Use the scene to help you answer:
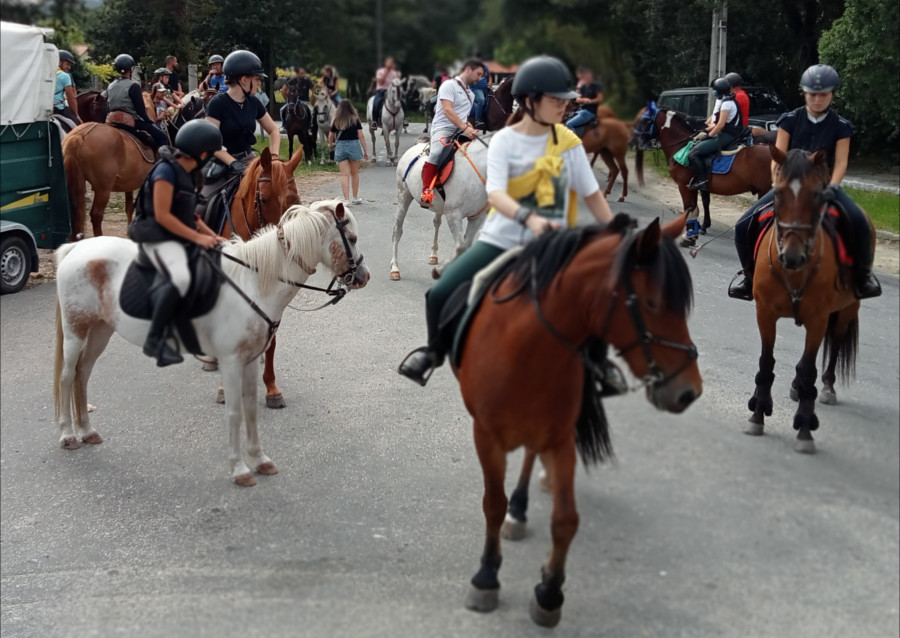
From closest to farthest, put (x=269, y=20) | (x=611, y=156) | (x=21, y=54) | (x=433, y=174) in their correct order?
1. (x=611, y=156)
2. (x=269, y=20)
3. (x=21, y=54)
4. (x=433, y=174)

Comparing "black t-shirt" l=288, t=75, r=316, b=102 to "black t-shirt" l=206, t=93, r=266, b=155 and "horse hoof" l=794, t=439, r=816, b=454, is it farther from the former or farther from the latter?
"horse hoof" l=794, t=439, r=816, b=454

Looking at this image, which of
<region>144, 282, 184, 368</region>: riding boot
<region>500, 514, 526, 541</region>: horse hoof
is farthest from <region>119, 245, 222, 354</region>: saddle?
<region>500, 514, 526, 541</region>: horse hoof

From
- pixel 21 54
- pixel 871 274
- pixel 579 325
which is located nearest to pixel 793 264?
pixel 871 274

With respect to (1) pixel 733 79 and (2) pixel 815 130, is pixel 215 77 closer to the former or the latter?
(1) pixel 733 79

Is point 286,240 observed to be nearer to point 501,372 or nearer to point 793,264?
point 501,372

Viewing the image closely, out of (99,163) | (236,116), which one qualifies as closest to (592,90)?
(236,116)

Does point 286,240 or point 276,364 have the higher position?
point 286,240

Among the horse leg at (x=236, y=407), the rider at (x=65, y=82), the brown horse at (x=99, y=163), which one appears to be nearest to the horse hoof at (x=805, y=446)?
the rider at (x=65, y=82)

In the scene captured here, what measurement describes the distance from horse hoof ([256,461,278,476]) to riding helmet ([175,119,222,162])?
2.44 metres

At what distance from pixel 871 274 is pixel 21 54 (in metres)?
5.90

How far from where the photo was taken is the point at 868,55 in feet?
6.63

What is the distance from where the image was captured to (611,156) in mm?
1956

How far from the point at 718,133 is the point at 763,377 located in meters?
0.68

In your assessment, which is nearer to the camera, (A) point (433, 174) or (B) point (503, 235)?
(B) point (503, 235)
